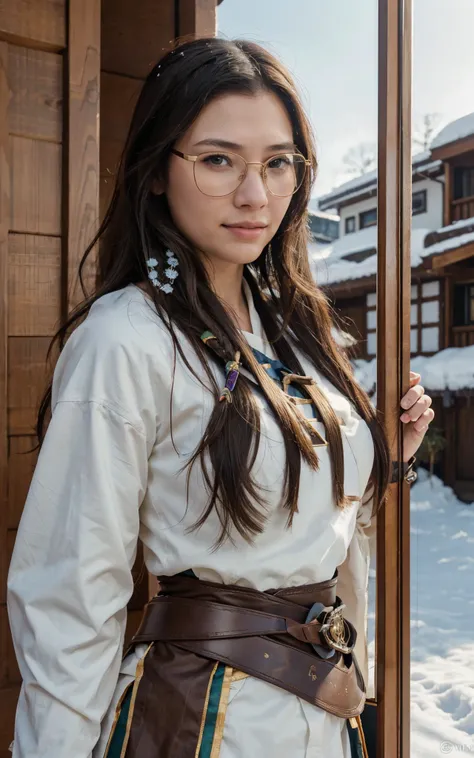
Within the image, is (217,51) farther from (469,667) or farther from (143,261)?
(469,667)

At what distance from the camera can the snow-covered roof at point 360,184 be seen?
63.1 inches

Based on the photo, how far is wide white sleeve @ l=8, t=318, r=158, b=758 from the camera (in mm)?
974

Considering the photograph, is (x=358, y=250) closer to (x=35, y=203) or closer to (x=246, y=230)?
(x=246, y=230)

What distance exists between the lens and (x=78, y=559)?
990 mm

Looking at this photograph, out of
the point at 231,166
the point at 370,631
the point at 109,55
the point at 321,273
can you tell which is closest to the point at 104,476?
the point at 231,166

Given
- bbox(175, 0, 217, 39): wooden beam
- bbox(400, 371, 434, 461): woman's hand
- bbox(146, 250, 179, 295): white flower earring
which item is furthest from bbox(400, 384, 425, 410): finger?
bbox(175, 0, 217, 39): wooden beam

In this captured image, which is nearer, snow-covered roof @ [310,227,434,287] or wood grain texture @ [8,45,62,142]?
snow-covered roof @ [310,227,434,287]

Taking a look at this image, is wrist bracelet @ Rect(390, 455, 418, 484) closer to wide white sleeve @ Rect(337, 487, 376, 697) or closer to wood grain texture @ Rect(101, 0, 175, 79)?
wide white sleeve @ Rect(337, 487, 376, 697)

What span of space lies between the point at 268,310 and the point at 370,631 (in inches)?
27.4

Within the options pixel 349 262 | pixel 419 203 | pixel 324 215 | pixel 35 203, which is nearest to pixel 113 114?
pixel 35 203

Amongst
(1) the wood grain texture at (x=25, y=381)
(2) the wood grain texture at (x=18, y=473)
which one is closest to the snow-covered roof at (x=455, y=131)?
(1) the wood grain texture at (x=25, y=381)

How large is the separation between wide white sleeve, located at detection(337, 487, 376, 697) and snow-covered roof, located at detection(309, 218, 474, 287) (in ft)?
1.67

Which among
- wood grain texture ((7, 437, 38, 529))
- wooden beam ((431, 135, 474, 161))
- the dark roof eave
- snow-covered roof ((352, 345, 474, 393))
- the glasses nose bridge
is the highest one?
wooden beam ((431, 135, 474, 161))

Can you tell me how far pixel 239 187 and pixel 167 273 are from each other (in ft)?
0.57
